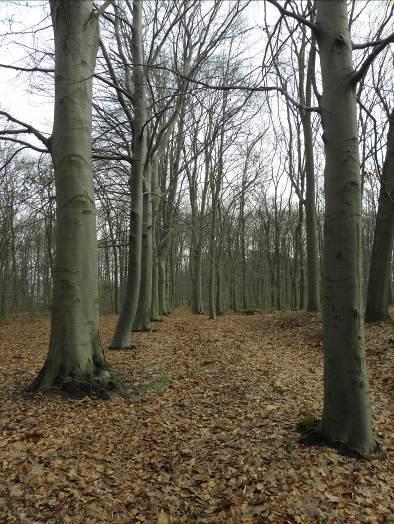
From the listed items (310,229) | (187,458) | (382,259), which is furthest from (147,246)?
(187,458)

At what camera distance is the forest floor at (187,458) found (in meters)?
2.67

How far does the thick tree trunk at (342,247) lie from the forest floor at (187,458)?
407mm

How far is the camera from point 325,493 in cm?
283

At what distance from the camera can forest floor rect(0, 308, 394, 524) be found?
267 centimetres

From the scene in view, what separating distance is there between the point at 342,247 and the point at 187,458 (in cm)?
237

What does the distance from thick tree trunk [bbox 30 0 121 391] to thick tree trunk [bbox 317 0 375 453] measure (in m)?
3.04

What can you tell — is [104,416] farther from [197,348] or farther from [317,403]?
[197,348]

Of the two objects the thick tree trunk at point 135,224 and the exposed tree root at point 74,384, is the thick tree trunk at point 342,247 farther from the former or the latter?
the thick tree trunk at point 135,224

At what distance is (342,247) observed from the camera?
3.24 meters

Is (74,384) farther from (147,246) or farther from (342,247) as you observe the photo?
(147,246)

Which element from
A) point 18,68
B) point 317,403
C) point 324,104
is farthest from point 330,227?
point 18,68

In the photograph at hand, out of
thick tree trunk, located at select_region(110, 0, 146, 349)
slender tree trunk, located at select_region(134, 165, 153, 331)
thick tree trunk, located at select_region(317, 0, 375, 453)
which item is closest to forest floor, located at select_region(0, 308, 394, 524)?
thick tree trunk, located at select_region(317, 0, 375, 453)

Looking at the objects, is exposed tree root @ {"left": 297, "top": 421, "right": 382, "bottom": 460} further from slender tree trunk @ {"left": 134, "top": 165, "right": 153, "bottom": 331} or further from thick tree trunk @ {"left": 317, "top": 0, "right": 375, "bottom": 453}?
slender tree trunk @ {"left": 134, "top": 165, "right": 153, "bottom": 331}

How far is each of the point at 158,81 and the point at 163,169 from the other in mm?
9630
